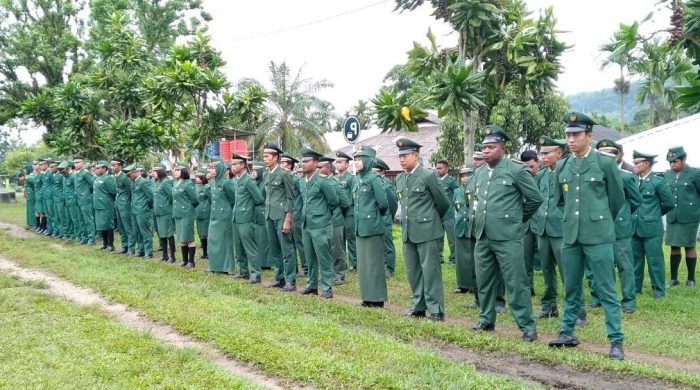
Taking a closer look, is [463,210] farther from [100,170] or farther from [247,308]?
[100,170]

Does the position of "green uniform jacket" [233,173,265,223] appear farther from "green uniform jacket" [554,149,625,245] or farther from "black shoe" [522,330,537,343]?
"green uniform jacket" [554,149,625,245]

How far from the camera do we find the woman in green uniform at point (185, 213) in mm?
11742

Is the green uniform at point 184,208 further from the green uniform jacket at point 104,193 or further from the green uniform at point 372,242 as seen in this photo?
the green uniform at point 372,242

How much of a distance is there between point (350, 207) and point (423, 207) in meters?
3.77

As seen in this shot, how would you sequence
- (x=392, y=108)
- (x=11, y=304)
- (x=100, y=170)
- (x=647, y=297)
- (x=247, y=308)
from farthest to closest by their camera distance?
(x=100, y=170) < (x=392, y=108) < (x=647, y=297) < (x=11, y=304) < (x=247, y=308)

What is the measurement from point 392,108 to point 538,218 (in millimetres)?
3087

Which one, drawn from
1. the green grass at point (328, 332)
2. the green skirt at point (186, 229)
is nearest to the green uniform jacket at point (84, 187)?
the green skirt at point (186, 229)

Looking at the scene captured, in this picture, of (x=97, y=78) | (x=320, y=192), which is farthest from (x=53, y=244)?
(x=320, y=192)

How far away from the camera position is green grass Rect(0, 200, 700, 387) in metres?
5.09

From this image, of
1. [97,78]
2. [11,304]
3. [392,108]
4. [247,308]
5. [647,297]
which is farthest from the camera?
[97,78]

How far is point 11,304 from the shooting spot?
7.90m

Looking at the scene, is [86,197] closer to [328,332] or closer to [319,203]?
[319,203]

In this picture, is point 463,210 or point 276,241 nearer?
point 463,210

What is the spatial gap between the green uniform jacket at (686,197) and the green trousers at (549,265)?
10.2 ft
